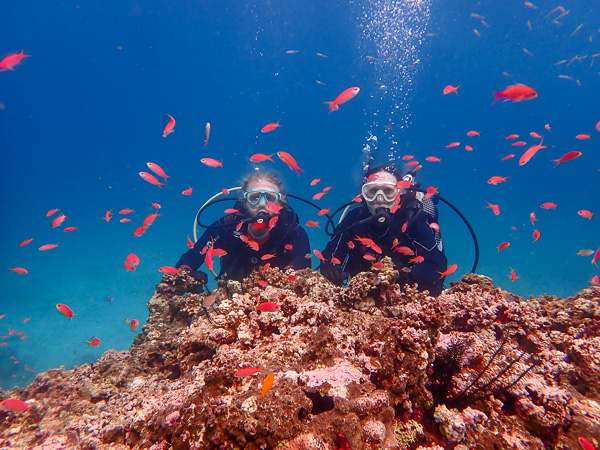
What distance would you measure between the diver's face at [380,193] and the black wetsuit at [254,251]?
1.75m

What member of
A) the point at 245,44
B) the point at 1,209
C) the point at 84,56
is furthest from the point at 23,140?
the point at 245,44

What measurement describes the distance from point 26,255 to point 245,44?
2540 inches

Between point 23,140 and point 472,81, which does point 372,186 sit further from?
point 23,140

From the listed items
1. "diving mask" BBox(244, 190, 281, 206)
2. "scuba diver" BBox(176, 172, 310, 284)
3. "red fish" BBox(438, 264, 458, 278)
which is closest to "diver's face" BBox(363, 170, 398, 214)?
"red fish" BBox(438, 264, 458, 278)

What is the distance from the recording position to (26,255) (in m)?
47.8

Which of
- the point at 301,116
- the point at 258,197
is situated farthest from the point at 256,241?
the point at 301,116

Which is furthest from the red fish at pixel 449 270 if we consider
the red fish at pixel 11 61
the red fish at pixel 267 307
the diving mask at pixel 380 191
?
the red fish at pixel 11 61

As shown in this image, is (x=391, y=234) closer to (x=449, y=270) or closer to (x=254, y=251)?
(x=449, y=270)

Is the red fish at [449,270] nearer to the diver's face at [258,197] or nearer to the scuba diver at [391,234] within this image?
A: the scuba diver at [391,234]

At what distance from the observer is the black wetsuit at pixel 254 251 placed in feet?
19.9

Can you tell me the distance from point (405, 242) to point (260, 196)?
130 inches

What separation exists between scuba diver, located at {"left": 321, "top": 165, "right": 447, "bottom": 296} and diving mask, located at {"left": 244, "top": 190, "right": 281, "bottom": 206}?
166cm

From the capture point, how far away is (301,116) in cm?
7531

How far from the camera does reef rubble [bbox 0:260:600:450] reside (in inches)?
67.9
